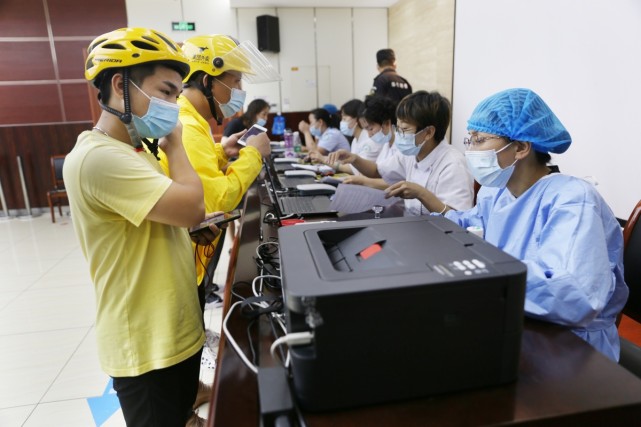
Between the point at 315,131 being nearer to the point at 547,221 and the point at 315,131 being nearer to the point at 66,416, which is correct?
the point at 66,416

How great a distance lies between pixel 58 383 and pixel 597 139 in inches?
113

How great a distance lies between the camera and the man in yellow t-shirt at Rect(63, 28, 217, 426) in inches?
35.2

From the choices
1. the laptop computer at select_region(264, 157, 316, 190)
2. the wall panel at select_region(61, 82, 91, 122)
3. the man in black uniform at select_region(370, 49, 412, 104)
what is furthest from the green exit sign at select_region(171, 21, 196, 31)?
the laptop computer at select_region(264, 157, 316, 190)

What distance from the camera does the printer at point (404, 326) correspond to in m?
0.56

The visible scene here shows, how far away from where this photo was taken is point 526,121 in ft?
3.52

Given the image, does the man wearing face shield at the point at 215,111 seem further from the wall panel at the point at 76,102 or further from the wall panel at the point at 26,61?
the wall panel at the point at 26,61

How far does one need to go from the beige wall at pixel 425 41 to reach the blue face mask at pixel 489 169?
275 cm

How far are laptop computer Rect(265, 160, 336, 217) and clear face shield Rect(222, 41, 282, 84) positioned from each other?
542 mm

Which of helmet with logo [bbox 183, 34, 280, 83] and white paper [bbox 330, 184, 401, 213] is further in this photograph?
white paper [bbox 330, 184, 401, 213]

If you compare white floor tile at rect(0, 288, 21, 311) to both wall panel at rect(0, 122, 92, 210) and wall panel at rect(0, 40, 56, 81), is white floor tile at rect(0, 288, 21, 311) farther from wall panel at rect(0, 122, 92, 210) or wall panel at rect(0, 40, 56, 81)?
wall panel at rect(0, 40, 56, 81)

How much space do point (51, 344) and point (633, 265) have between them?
2.85 m

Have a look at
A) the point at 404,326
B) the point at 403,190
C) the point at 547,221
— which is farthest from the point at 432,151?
the point at 404,326

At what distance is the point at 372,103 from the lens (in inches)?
122

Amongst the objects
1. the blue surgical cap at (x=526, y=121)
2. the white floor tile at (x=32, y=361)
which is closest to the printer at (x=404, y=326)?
the blue surgical cap at (x=526, y=121)
